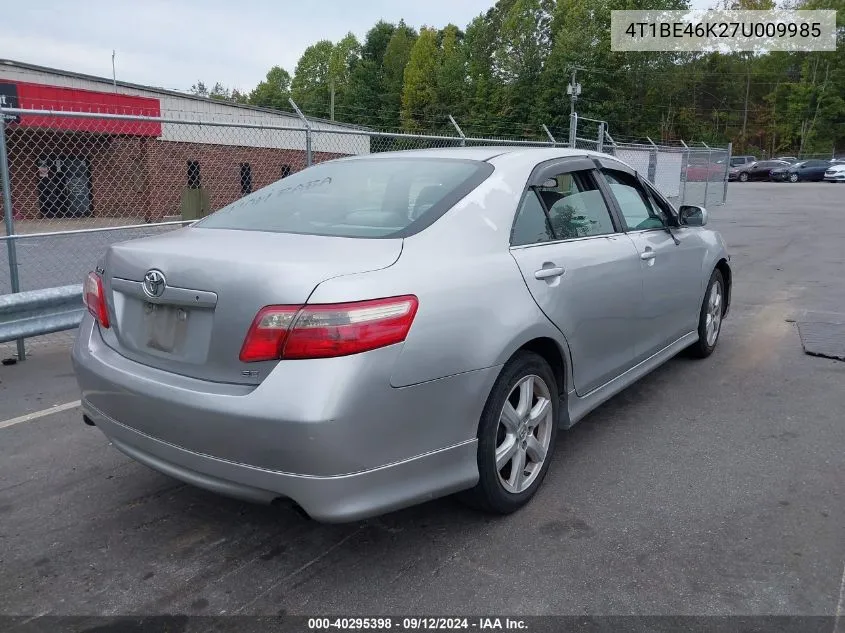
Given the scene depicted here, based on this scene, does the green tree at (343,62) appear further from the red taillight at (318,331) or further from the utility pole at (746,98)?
the red taillight at (318,331)

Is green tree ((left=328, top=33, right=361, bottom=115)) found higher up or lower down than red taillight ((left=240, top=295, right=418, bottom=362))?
higher up

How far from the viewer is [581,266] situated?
344 cm

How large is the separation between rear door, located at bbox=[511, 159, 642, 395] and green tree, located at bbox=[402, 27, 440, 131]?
70.9 meters

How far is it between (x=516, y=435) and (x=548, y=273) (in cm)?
74

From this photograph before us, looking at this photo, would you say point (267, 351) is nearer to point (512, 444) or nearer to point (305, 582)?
point (305, 582)

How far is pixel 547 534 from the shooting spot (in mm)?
2945

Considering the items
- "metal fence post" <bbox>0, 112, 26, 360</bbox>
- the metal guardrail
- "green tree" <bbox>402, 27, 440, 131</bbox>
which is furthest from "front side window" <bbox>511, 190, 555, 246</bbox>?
"green tree" <bbox>402, 27, 440, 131</bbox>

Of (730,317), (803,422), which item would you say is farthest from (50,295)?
(730,317)

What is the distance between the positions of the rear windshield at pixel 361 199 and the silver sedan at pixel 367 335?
0.04ft

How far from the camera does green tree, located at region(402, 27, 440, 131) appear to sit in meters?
75.4

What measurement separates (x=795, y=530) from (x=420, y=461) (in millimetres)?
1691

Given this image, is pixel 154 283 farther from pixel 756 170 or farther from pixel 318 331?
pixel 756 170

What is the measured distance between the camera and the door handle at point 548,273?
311cm

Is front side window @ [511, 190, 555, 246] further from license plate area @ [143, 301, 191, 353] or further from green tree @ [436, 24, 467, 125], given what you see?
green tree @ [436, 24, 467, 125]
